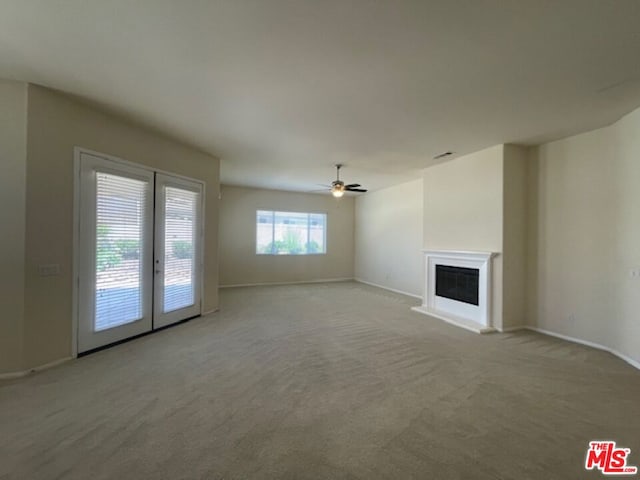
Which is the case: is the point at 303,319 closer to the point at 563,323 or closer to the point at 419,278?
the point at 419,278

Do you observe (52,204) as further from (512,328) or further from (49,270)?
(512,328)

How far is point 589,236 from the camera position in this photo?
395 cm

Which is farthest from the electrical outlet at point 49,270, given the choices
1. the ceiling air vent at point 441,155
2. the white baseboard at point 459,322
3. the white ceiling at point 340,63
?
the ceiling air vent at point 441,155

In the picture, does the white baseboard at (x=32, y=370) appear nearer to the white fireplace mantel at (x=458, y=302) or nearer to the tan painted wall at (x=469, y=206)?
the white fireplace mantel at (x=458, y=302)

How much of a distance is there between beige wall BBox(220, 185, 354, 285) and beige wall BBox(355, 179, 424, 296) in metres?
0.52

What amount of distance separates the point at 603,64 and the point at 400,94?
162cm

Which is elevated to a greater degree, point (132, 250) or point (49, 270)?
point (132, 250)

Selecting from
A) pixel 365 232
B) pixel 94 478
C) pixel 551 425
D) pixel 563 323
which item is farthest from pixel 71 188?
pixel 365 232

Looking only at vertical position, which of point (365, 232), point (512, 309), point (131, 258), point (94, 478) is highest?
point (365, 232)

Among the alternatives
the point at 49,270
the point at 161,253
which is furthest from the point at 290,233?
the point at 49,270

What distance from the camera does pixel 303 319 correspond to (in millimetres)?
5078

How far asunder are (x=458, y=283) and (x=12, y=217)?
603 cm

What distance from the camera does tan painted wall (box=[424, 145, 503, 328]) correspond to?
14.8 ft

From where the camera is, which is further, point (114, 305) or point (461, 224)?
point (461, 224)
